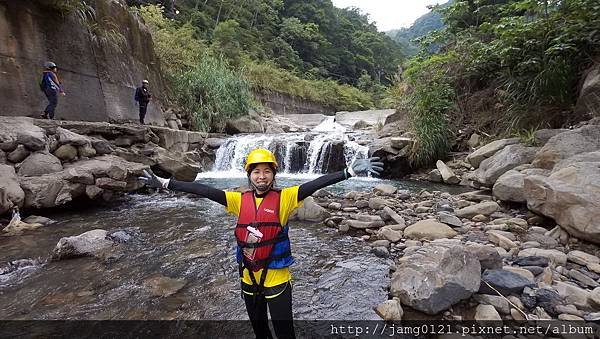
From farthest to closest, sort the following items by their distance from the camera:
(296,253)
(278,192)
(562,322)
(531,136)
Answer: (531,136)
(296,253)
(562,322)
(278,192)

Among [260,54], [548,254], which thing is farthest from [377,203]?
[260,54]

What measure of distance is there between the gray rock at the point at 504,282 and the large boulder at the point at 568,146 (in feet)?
9.53

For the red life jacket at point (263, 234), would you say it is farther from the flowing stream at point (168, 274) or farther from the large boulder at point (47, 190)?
the large boulder at point (47, 190)

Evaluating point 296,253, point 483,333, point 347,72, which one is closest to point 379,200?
point 296,253

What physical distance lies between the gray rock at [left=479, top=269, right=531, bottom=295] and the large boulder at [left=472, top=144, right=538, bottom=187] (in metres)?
3.56

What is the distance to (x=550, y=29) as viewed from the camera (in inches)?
272

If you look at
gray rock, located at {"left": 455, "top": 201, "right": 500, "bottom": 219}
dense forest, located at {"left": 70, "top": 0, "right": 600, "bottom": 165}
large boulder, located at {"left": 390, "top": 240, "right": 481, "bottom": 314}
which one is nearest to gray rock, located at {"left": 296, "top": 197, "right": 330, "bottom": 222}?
gray rock, located at {"left": 455, "top": 201, "right": 500, "bottom": 219}

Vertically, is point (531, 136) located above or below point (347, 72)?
below

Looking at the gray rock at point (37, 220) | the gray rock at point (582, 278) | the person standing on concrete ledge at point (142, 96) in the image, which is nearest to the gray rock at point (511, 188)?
the gray rock at point (582, 278)

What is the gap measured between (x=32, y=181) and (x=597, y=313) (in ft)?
22.4

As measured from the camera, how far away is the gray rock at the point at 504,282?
8.46 ft

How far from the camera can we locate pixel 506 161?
18.9ft

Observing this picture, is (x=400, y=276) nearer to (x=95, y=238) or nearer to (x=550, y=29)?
(x=95, y=238)

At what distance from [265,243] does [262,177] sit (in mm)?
408
